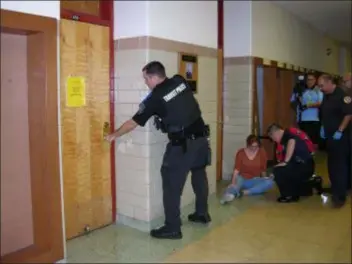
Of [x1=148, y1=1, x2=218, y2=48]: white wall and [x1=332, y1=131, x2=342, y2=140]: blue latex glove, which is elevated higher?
[x1=148, y1=1, x2=218, y2=48]: white wall

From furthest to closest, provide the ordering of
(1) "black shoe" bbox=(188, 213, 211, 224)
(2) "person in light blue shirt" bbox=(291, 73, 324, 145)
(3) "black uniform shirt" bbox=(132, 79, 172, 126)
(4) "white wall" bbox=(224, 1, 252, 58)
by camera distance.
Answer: (2) "person in light blue shirt" bbox=(291, 73, 324, 145) < (4) "white wall" bbox=(224, 1, 252, 58) < (1) "black shoe" bbox=(188, 213, 211, 224) < (3) "black uniform shirt" bbox=(132, 79, 172, 126)

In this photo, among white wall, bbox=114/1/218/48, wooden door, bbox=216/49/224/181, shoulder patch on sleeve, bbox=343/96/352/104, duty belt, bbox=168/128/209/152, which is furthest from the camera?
wooden door, bbox=216/49/224/181

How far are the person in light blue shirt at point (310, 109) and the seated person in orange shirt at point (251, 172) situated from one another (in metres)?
1.96

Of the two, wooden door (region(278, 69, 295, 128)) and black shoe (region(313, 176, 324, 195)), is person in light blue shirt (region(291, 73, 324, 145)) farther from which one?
black shoe (region(313, 176, 324, 195))

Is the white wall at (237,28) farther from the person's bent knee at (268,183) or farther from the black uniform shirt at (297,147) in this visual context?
the person's bent knee at (268,183)

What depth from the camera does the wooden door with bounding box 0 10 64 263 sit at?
241cm

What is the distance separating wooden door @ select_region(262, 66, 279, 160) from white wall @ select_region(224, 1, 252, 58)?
0.63m

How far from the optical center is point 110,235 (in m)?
3.23

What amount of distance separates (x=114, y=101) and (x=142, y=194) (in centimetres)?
84

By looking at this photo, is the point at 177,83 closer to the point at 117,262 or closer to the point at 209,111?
the point at 209,111

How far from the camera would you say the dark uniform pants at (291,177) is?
13.5 ft

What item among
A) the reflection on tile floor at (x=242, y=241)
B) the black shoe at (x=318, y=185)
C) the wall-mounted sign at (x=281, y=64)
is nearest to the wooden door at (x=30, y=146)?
the reflection on tile floor at (x=242, y=241)

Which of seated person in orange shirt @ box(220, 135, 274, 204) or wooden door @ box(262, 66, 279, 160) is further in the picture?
wooden door @ box(262, 66, 279, 160)

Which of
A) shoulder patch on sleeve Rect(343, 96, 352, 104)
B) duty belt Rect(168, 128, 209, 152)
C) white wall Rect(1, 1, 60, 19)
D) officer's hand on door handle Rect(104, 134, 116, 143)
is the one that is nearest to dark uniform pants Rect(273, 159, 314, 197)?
shoulder patch on sleeve Rect(343, 96, 352, 104)
